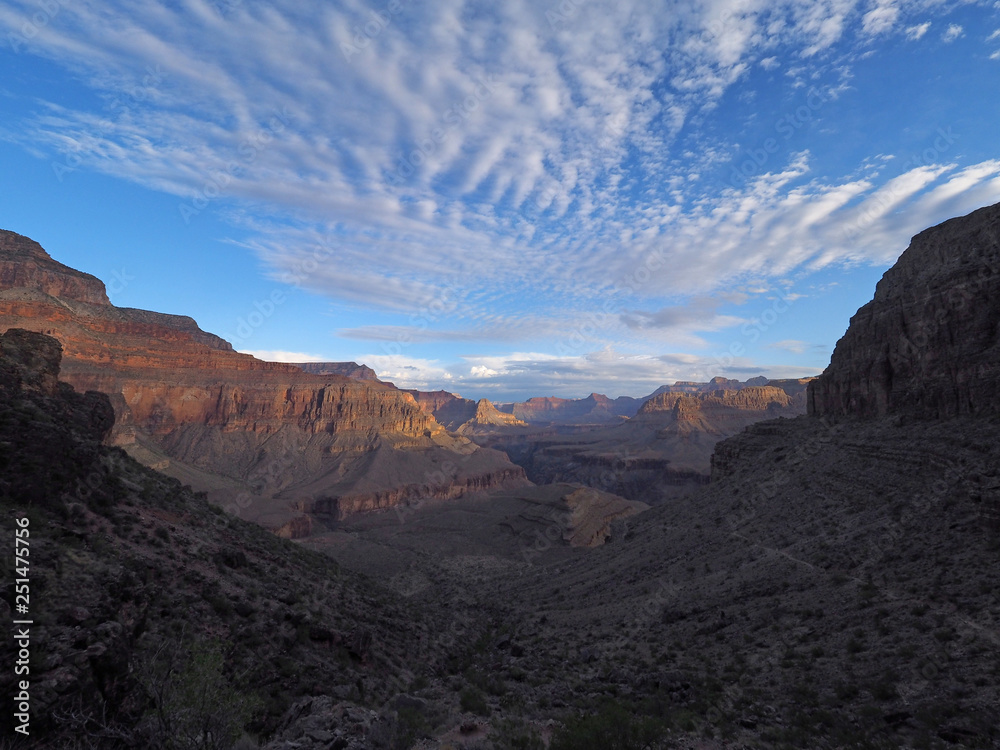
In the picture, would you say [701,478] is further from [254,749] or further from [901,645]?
[254,749]

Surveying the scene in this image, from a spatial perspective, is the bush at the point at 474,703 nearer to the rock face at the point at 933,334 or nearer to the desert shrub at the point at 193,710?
the desert shrub at the point at 193,710

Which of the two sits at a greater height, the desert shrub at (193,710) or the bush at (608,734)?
the desert shrub at (193,710)

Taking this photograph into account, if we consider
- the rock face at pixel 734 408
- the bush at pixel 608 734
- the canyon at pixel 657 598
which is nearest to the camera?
the bush at pixel 608 734

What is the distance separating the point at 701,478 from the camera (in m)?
113

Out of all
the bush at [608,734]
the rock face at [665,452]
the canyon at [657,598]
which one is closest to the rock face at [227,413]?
the rock face at [665,452]

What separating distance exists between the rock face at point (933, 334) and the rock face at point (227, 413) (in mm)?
77811

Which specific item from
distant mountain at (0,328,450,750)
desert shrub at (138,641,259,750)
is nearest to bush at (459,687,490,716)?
distant mountain at (0,328,450,750)

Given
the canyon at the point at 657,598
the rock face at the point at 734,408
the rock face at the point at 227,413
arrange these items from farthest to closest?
the rock face at the point at 734,408 < the rock face at the point at 227,413 < the canyon at the point at 657,598

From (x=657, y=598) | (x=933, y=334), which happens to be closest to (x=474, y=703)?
(x=657, y=598)

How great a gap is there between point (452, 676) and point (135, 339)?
118 meters

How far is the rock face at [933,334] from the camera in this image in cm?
2336

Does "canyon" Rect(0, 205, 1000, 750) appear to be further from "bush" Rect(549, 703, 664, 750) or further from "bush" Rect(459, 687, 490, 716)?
"bush" Rect(459, 687, 490, 716)

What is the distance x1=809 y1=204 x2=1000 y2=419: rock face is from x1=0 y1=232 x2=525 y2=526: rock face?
255ft

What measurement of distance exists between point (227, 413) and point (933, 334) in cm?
12338
